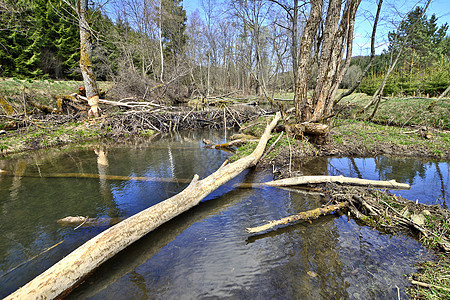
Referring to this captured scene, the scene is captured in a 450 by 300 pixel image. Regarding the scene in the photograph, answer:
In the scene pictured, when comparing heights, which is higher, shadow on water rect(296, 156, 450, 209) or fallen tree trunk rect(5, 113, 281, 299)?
fallen tree trunk rect(5, 113, 281, 299)

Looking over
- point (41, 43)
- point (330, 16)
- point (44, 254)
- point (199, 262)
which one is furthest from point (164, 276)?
point (41, 43)

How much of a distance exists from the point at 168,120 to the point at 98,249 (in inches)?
511

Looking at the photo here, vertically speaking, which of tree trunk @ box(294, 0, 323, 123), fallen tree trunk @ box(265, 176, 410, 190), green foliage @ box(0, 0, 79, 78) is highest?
green foliage @ box(0, 0, 79, 78)

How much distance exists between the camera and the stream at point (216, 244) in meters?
2.66

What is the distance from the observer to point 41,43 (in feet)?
66.9

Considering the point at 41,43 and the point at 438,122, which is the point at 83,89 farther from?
the point at 438,122

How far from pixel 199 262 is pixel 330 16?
8620mm

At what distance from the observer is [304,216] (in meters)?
3.82

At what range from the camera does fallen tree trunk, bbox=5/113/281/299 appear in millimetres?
2152

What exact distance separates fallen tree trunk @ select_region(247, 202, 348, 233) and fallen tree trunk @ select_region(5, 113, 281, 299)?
141cm

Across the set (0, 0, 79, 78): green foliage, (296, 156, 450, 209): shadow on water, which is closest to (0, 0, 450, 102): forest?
(0, 0, 79, 78): green foliage

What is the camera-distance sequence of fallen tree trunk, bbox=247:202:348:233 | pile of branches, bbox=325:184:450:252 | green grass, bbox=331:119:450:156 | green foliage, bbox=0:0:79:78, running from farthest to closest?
green foliage, bbox=0:0:79:78 < green grass, bbox=331:119:450:156 < fallen tree trunk, bbox=247:202:348:233 < pile of branches, bbox=325:184:450:252

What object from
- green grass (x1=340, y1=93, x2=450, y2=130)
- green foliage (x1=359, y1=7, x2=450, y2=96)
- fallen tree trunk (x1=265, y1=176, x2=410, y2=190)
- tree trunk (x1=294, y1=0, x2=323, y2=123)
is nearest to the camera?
fallen tree trunk (x1=265, y1=176, x2=410, y2=190)

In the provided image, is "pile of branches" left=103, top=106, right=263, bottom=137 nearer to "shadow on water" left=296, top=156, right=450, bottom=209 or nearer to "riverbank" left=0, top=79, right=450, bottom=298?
"riverbank" left=0, top=79, right=450, bottom=298
